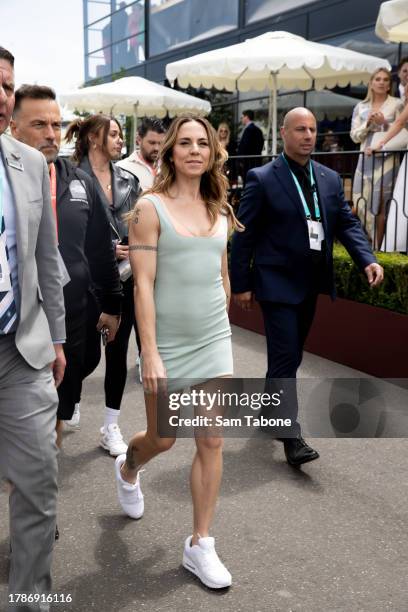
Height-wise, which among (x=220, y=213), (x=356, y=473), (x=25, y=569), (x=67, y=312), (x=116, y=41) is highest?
(x=116, y=41)

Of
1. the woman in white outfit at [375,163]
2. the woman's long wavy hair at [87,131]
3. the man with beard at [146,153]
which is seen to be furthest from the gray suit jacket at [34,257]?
the woman in white outfit at [375,163]

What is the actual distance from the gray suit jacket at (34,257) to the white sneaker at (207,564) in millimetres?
1088

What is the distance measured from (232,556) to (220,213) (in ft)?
5.02

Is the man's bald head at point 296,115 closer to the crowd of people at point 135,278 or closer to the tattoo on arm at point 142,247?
the crowd of people at point 135,278

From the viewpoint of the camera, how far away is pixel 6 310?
97.1 inches

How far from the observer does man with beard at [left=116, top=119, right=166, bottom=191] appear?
18.9 feet

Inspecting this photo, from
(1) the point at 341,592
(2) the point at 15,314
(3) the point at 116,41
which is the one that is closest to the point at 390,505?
(1) the point at 341,592

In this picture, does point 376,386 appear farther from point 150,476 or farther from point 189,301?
point 189,301

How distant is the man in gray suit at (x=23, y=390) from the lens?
2461mm

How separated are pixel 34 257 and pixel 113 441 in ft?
7.50

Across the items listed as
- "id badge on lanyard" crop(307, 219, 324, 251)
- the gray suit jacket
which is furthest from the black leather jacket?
the gray suit jacket

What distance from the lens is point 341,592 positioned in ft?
10.1

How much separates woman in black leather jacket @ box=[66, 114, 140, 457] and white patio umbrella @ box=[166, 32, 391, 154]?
20.9 feet

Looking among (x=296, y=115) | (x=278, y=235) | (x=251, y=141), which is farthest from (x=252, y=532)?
(x=251, y=141)
